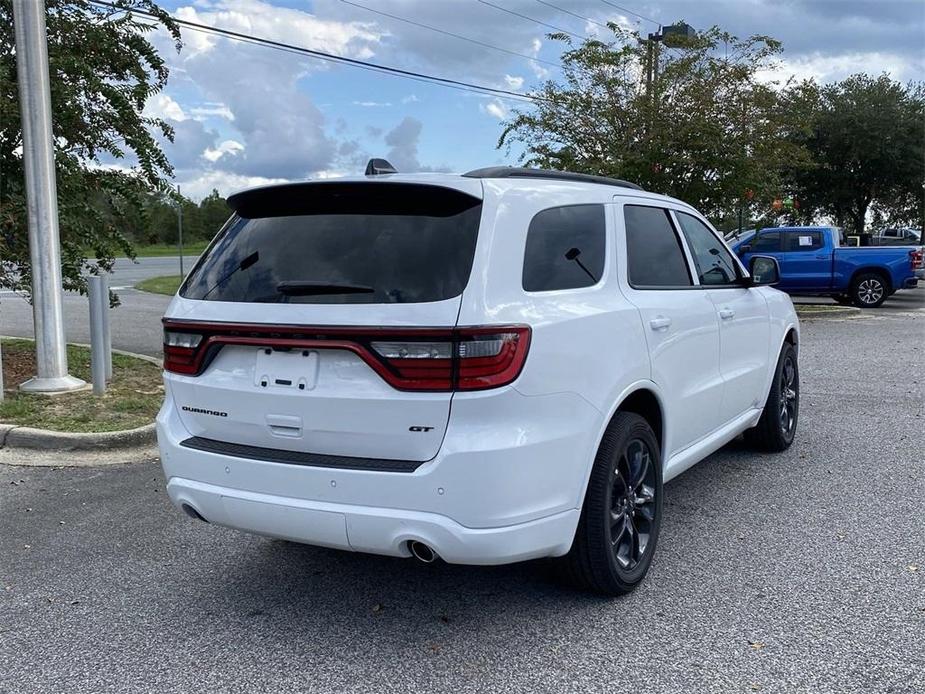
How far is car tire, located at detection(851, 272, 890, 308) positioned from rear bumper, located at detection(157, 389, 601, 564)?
1704 centimetres

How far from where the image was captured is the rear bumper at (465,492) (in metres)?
2.97

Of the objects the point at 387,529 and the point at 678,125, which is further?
the point at 678,125

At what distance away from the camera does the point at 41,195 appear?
7340mm

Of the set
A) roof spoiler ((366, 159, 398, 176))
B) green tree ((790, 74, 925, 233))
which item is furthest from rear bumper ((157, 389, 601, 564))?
green tree ((790, 74, 925, 233))

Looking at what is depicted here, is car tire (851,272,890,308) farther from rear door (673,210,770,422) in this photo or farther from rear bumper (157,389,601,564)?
rear bumper (157,389,601,564)

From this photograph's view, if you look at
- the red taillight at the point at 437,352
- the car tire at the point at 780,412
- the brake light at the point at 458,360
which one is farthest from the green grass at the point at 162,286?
the brake light at the point at 458,360

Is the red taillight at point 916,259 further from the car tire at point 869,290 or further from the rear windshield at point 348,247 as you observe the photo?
the rear windshield at point 348,247

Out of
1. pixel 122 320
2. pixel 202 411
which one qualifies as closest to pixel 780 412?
pixel 202 411

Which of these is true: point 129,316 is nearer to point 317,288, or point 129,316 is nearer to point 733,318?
point 733,318

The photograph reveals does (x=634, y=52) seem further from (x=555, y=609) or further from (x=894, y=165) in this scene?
(x=894, y=165)

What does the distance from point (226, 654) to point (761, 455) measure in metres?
4.20

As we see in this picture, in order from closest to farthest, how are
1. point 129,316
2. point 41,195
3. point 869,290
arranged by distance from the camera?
point 41,195
point 129,316
point 869,290

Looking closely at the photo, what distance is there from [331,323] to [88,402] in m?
4.92

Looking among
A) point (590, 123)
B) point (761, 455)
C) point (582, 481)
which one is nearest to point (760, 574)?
point (582, 481)
